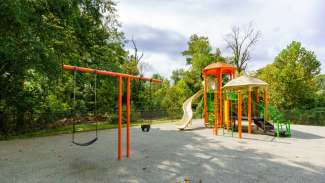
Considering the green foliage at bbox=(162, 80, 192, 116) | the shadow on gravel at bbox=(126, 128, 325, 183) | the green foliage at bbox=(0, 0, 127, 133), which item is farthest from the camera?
the green foliage at bbox=(162, 80, 192, 116)

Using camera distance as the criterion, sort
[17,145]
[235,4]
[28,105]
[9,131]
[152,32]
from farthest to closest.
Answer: [152,32] < [28,105] < [9,131] < [235,4] < [17,145]

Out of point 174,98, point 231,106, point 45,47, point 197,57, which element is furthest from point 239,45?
point 45,47

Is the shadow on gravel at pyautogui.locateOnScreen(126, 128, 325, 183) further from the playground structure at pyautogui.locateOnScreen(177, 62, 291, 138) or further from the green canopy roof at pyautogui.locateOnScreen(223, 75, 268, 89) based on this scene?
the green canopy roof at pyautogui.locateOnScreen(223, 75, 268, 89)

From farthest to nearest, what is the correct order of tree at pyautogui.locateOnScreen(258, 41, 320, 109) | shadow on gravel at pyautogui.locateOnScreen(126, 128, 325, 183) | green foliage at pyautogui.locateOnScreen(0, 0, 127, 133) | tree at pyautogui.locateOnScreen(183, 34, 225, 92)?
tree at pyautogui.locateOnScreen(183, 34, 225, 92)
tree at pyautogui.locateOnScreen(258, 41, 320, 109)
green foliage at pyautogui.locateOnScreen(0, 0, 127, 133)
shadow on gravel at pyautogui.locateOnScreen(126, 128, 325, 183)

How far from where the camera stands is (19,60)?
21.5 feet

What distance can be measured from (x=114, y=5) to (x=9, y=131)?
8.61 metres

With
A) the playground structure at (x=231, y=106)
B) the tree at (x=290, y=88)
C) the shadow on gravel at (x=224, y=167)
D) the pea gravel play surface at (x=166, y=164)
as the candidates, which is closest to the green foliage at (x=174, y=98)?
A: the tree at (x=290, y=88)

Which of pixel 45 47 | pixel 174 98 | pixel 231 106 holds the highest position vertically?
pixel 45 47

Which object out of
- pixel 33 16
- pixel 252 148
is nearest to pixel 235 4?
pixel 252 148

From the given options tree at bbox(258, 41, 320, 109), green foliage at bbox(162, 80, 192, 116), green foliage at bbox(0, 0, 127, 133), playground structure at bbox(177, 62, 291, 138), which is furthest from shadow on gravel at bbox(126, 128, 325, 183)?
green foliage at bbox(162, 80, 192, 116)

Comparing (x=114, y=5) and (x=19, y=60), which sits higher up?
(x=114, y=5)

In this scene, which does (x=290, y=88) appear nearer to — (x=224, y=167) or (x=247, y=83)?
(x=247, y=83)

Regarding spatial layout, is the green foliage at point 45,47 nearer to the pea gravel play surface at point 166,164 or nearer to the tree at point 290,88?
the pea gravel play surface at point 166,164

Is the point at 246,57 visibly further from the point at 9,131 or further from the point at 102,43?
the point at 9,131
